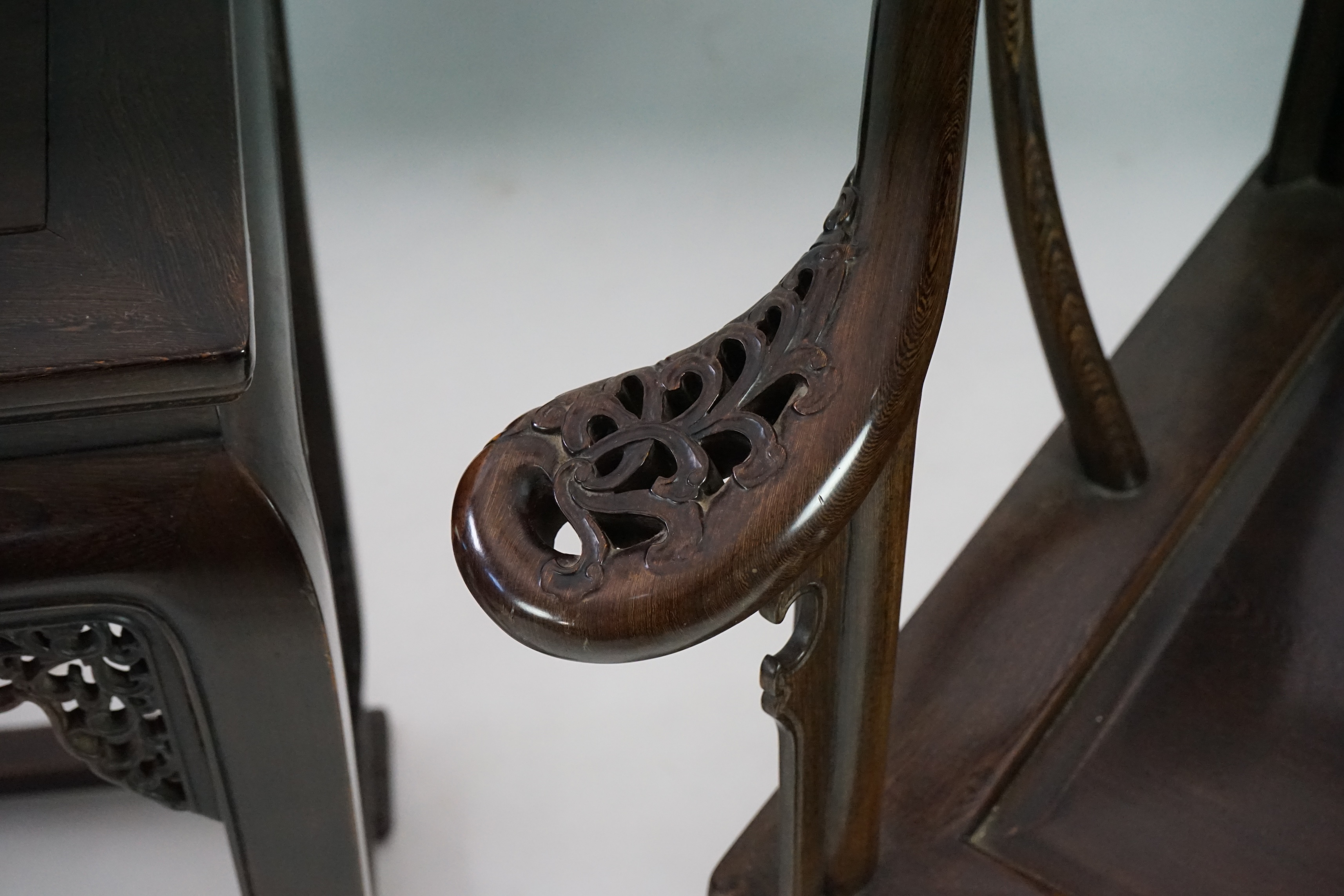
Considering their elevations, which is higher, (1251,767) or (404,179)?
(404,179)

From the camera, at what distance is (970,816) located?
64 cm

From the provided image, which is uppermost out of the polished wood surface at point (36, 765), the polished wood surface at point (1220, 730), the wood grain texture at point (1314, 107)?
the wood grain texture at point (1314, 107)

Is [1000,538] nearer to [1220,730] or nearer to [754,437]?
[1220,730]

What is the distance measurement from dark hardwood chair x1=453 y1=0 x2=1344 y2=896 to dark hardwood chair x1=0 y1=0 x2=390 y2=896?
0.12m

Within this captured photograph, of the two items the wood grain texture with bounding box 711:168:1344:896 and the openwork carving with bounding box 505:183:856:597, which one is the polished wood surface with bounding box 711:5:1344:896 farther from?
the openwork carving with bounding box 505:183:856:597

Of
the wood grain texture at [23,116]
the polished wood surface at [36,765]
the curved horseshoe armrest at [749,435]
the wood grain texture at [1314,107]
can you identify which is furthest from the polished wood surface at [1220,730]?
the polished wood surface at [36,765]

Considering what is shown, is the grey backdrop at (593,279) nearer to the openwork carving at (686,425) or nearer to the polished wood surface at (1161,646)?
the polished wood surface at (1161,646)

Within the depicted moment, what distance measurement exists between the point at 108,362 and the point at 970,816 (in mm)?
410

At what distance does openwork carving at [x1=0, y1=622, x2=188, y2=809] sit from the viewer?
0.51 meters

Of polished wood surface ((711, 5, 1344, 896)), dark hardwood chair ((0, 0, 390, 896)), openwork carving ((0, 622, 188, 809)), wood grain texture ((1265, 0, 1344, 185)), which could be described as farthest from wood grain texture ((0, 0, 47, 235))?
wood grain texture ((1265, 0, 1344, 185))

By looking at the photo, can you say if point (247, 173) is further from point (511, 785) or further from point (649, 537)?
point (511, 785)

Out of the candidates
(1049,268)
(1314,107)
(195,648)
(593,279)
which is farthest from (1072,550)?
(593,279)

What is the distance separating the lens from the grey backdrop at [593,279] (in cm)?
93

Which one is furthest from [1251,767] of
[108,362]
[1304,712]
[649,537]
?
[108,362]
